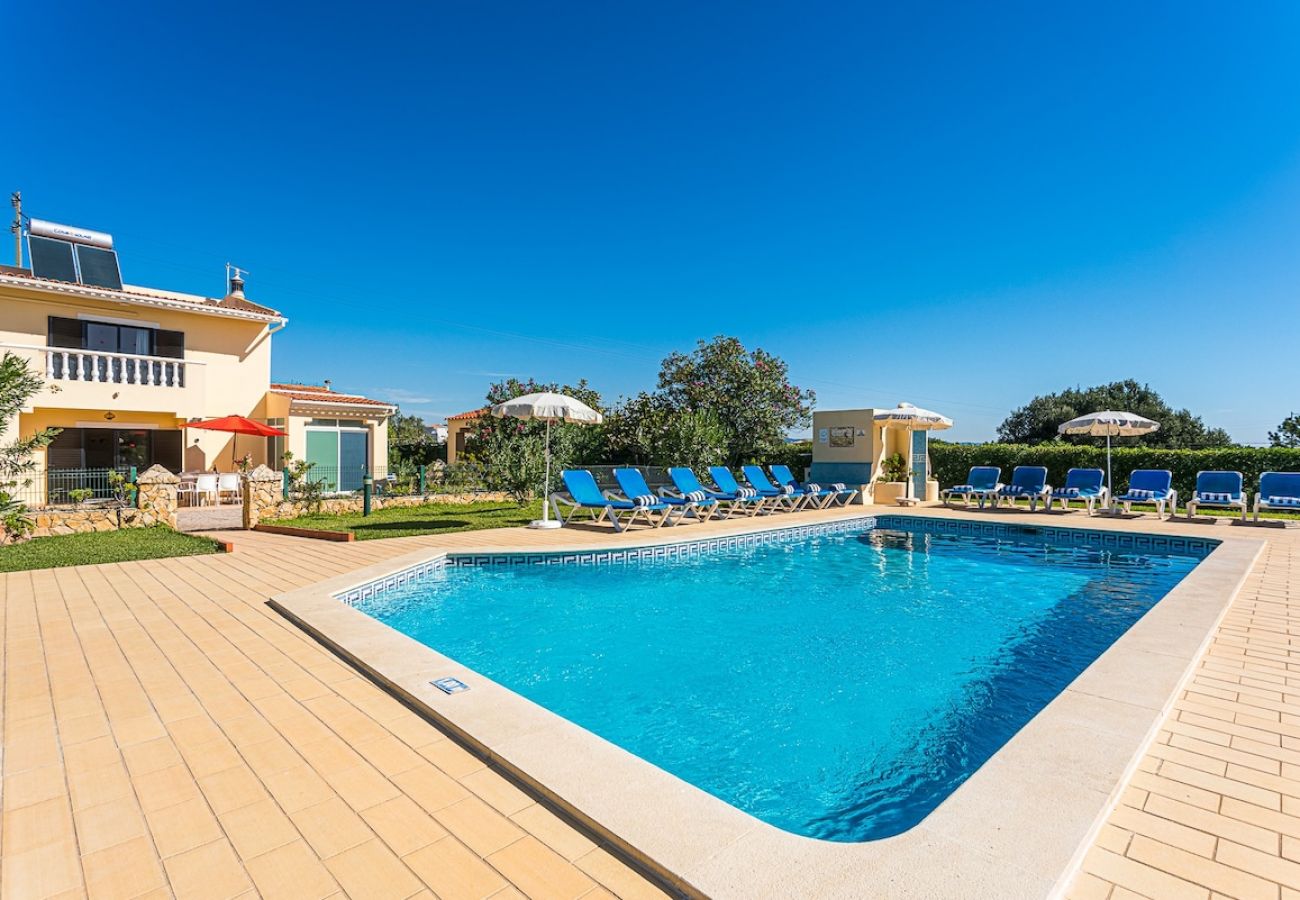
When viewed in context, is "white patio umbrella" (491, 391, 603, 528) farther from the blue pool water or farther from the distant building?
the distant building

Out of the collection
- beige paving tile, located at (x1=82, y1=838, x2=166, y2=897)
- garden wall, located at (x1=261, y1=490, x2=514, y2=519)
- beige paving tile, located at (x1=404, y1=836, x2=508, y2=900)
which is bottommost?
beige paving tile, located at (x1=82, y1=838, x2=166, y2=897)

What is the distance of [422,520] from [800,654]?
9741mm

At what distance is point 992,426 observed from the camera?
39.8m

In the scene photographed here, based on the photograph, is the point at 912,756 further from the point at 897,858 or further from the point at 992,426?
the point at 992,426

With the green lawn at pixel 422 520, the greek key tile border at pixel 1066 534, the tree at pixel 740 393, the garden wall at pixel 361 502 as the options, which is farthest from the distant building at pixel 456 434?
the greek key tile border at pixel 1066 534

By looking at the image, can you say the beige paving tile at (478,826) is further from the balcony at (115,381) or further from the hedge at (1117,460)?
the hedge at (1117,460)

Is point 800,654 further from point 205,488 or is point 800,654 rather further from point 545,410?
point 205,488

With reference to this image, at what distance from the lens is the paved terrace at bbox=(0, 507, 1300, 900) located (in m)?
1.99

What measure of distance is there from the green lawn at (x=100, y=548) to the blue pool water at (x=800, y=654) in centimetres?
400

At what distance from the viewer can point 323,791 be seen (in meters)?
2.53

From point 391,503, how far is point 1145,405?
38956 millimetres

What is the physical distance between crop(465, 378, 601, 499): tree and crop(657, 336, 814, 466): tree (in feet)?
11.2

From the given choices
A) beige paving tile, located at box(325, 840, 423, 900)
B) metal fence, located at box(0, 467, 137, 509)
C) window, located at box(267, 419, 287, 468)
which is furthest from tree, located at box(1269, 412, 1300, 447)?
metal fence, located at box(0, 467, 137, 509)

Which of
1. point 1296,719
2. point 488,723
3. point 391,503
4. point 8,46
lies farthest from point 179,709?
point 8,46
